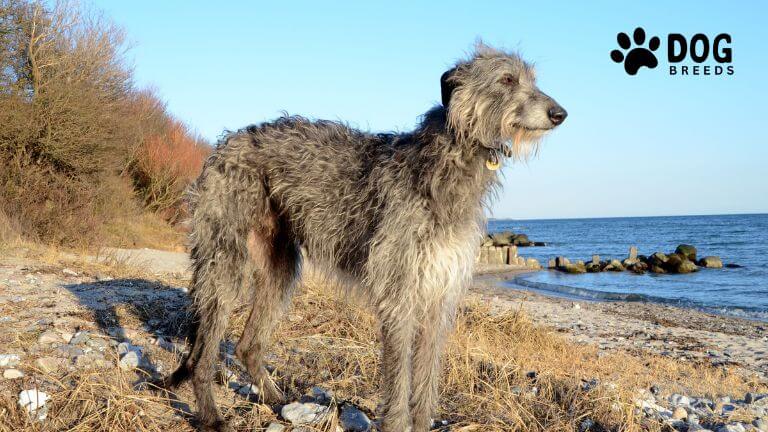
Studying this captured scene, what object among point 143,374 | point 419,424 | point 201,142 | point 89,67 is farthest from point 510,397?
point 201,142

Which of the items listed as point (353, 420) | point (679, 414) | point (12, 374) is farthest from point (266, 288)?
point (679, 414)

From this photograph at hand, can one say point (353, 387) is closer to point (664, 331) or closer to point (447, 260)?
point (447, 260)

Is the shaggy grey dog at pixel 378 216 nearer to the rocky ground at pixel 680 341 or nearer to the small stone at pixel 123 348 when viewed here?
the small stone at pixel 123 348

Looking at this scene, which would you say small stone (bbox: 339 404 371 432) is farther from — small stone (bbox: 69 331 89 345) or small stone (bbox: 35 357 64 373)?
small stone (bbox: 69 331 89 345)

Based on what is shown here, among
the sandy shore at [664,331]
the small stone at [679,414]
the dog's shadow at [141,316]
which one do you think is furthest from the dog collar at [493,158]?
the sandy shore at [664,331]

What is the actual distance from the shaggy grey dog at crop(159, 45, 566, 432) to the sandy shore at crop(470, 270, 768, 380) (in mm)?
5503

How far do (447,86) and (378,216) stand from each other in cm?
99

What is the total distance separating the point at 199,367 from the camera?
4.47 metres

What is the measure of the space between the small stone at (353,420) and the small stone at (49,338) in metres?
2.73

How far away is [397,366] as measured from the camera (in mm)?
3990

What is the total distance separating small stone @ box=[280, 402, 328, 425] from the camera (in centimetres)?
423

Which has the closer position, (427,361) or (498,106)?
(498,106)

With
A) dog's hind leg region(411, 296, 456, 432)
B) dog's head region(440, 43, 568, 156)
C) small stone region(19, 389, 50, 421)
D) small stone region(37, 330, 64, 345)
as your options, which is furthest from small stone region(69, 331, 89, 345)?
dog's head region(440, 43, 568, 156)

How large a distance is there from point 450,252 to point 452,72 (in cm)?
121
